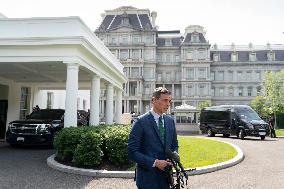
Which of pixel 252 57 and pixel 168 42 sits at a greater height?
pixel 168 42

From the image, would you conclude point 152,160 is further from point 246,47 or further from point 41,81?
point 246,47

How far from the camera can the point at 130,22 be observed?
7131 centimetres

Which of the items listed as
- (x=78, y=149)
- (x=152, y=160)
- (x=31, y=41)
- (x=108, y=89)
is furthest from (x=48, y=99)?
(x=152, y=160)

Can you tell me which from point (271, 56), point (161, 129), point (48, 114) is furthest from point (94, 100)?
point (271, 56)

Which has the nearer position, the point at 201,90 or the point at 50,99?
the point at 50,99

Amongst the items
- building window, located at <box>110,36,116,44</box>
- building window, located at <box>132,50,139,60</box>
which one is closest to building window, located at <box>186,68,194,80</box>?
building window, located at <box>132,50,139,60</box>

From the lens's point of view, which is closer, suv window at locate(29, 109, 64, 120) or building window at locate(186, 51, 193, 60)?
suv window at locate(29, 109, 64, 120)

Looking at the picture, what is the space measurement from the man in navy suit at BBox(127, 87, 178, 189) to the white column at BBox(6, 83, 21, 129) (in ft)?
62.4

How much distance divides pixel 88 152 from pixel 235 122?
1575cm

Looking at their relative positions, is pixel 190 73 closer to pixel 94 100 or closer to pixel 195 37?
pixel 195 37

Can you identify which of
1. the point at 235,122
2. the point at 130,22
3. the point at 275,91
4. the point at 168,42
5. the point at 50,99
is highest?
the point at 130,22

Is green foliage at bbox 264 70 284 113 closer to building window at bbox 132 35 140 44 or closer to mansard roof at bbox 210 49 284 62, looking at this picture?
mansard roof at bbox 210 49 284 62

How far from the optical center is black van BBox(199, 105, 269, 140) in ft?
70.7

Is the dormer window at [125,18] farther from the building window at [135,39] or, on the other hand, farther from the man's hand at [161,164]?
the man's hand at [161,164]
